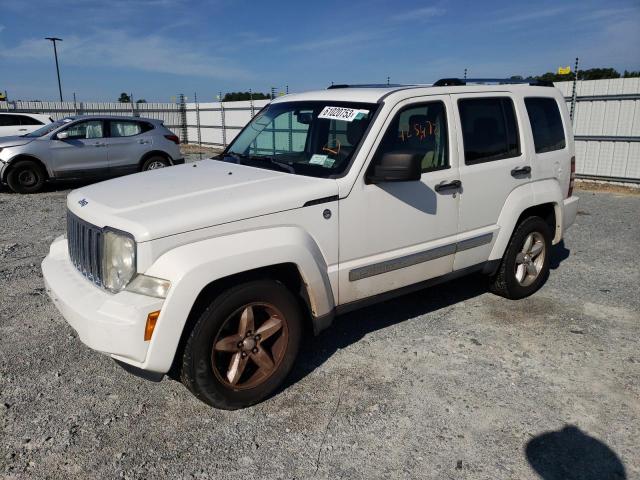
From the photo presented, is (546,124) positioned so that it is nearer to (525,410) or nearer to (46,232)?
(525,410)

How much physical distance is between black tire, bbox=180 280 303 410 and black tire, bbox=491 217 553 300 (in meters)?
2.35

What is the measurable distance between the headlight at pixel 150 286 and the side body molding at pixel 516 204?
116 inches

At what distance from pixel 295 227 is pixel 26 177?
33.6ft

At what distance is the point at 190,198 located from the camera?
3.16 metres

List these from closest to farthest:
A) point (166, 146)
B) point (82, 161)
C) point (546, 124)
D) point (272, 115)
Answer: point (272, 115)
point (546, 124)
point (82, 161)
point (166, 146)

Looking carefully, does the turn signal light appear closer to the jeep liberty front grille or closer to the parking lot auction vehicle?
the parking lot auction vehicle

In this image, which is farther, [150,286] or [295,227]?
[295,227]

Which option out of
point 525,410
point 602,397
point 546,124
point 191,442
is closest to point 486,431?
point 525,410

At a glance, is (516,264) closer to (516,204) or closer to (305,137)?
(516,204)

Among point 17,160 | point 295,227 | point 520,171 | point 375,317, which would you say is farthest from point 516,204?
point 17,160

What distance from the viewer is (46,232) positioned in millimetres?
7555

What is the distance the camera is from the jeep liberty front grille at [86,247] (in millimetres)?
3041

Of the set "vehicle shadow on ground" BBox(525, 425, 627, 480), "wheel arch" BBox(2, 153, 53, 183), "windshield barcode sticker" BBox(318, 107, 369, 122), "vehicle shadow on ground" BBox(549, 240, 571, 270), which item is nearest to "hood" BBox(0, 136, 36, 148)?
"wheel arch" BBox(2, 153, 53, 183)

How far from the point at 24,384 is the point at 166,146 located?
31.6 feet
